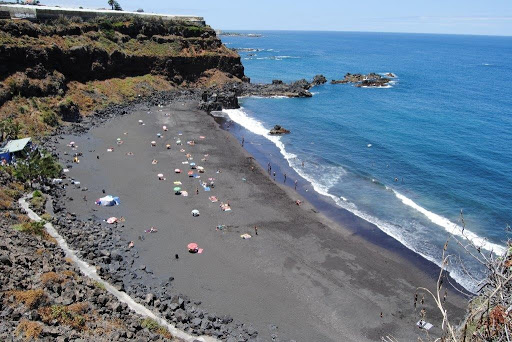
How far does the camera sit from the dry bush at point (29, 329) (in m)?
15.8

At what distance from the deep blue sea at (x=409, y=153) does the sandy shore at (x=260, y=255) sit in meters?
5.23

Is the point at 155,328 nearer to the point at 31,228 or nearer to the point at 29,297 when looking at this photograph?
the point at 29,297

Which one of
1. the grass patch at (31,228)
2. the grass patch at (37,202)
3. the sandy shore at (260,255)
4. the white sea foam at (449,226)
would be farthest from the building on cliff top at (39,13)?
the white sea foam at (449,226)

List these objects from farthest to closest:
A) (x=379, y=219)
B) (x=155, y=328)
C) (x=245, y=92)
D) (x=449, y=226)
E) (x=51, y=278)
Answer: (x=245, y=92), (x=379, y=219), (x=449, y=226), (x=155, y=328), (x=51, y=278)

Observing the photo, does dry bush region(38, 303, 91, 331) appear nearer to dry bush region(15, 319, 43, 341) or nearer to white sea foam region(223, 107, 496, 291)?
dry bush region(15, 319, 43, 341)

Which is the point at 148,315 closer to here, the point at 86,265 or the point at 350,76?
the point at 86,265

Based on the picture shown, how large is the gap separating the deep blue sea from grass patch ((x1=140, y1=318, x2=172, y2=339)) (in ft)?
65.7

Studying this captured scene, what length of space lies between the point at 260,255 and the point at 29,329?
17523 millimetres

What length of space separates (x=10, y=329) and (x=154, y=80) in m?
73.1

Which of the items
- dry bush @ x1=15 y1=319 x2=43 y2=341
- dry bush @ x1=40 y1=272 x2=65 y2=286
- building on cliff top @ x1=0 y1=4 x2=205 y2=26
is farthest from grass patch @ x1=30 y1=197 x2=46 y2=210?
building on cliff top @ x1=0 y1=4 x2=205 y2=26

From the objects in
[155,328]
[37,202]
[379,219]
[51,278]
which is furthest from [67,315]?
[379,219]

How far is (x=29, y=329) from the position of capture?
16062 mm

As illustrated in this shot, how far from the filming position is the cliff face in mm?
55531

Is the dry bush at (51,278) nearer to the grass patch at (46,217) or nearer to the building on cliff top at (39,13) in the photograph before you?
the grass patch at (46,217)
